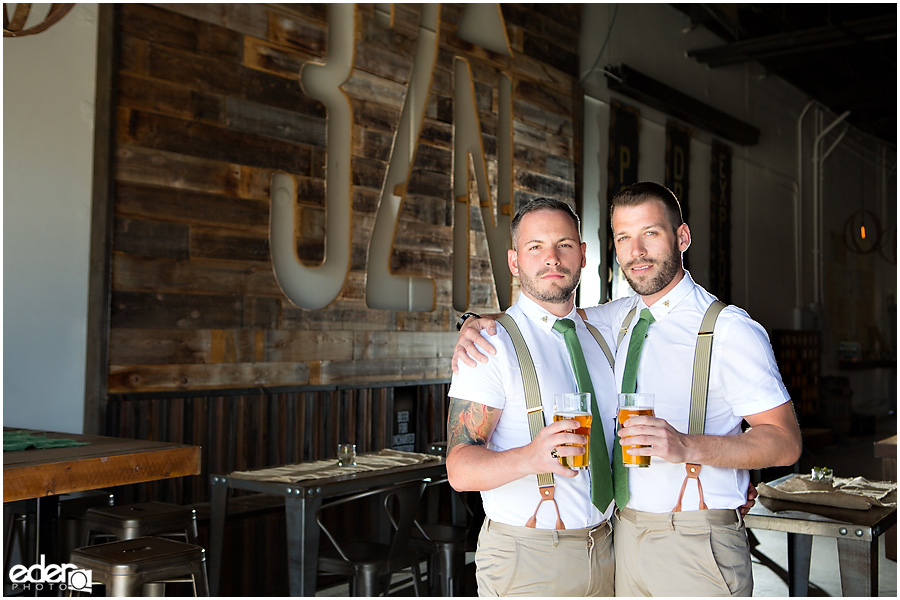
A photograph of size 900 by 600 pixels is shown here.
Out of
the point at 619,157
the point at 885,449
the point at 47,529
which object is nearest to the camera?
the point at 47,529

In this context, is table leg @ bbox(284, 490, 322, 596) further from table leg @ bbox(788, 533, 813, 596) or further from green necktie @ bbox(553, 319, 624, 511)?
table leg @ bbox(788, 533, 813, 596)

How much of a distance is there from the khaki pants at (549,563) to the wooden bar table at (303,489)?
5.01ft

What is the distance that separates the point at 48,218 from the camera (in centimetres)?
400

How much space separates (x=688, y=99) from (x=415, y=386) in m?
4.49

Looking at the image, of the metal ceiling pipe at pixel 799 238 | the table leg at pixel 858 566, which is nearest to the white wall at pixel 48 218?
the table leg at pixel 858 566

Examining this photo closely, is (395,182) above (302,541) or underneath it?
above

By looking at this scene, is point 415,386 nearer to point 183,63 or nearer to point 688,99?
point 183,63

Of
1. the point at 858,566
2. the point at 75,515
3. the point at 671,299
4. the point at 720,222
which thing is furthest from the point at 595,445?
the point at 720,222

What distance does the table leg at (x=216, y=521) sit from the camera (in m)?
3.74

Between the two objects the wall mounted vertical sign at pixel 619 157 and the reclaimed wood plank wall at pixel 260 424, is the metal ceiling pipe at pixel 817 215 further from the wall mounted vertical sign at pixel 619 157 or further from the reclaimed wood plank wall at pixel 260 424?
the reclaimed wood plank wall at pixel 260 424

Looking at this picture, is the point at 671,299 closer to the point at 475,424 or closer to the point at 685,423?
the point at 685,423

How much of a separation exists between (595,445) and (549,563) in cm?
28

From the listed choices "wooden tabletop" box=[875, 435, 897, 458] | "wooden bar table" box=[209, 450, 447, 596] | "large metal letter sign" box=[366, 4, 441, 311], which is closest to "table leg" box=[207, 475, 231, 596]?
"wooden bar table" box=[209, 450, 447, 596]

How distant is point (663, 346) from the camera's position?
2.03 meters
